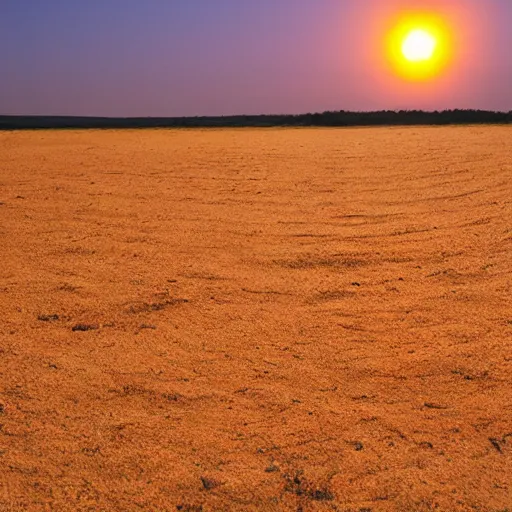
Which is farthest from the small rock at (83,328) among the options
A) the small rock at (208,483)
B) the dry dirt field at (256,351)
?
the small rock at (208,483)

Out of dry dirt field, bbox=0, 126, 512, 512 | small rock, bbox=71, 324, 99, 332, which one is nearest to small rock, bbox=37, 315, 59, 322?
dry dirt field, bbox=0, 126, 512, 512

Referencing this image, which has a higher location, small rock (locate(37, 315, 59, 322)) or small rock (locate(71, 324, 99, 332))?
small rock (locate(37, 315, 59, 322))

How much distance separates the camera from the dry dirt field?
1946 millimetres

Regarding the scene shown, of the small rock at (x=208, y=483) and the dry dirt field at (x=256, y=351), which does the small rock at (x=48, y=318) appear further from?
the small rock at (x=208, y=483)

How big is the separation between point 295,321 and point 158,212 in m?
2.27

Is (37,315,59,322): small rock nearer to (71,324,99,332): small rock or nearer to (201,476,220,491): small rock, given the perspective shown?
(71,324,99,332): small rock

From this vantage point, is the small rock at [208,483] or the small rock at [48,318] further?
the small rock at [48,318]

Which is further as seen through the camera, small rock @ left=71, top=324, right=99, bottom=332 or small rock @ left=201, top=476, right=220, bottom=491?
small rock @ left=71, top=324, right=99, bottom=332

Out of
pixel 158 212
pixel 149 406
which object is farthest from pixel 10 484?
pixel 158 212

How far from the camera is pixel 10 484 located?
1.90m

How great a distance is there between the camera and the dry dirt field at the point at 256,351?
1946mm

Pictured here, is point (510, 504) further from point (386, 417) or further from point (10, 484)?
point (10, 484)

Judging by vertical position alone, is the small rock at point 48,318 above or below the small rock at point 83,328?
above

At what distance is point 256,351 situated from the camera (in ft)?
8.98
